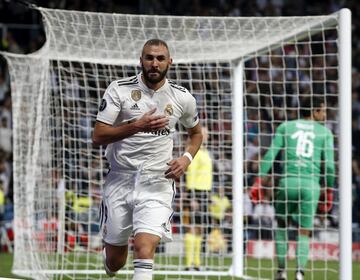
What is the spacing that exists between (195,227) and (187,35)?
3.32 metres

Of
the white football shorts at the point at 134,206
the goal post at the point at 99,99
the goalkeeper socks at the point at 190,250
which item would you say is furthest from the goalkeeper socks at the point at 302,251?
the white football shorts at the point at 134,206

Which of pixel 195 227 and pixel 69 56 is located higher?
pixel 69 56

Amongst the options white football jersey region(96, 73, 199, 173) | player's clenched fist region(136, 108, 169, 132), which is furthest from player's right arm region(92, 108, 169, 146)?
white football jersey region(96, 73, 199, 173)

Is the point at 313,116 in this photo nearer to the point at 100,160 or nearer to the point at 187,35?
the point at 187,35

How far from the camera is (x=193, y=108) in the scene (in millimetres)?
8008

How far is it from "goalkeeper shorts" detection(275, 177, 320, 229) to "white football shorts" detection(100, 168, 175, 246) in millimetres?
3736

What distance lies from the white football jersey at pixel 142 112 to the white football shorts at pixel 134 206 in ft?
0.30

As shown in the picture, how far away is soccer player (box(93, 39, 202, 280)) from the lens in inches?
297

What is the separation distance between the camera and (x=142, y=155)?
310 inches

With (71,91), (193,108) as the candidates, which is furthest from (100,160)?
(193,108)

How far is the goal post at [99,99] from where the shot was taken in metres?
11.3

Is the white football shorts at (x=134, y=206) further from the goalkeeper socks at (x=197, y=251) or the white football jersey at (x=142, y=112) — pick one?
the goalkeeper socks at (x=197, y=251)

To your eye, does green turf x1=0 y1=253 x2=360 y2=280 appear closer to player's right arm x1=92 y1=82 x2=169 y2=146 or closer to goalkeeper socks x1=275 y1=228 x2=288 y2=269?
goalkeeper socks x1=275 y1=228 x2=288 y2=269

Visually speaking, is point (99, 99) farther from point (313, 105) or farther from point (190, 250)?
point (313, 105)
